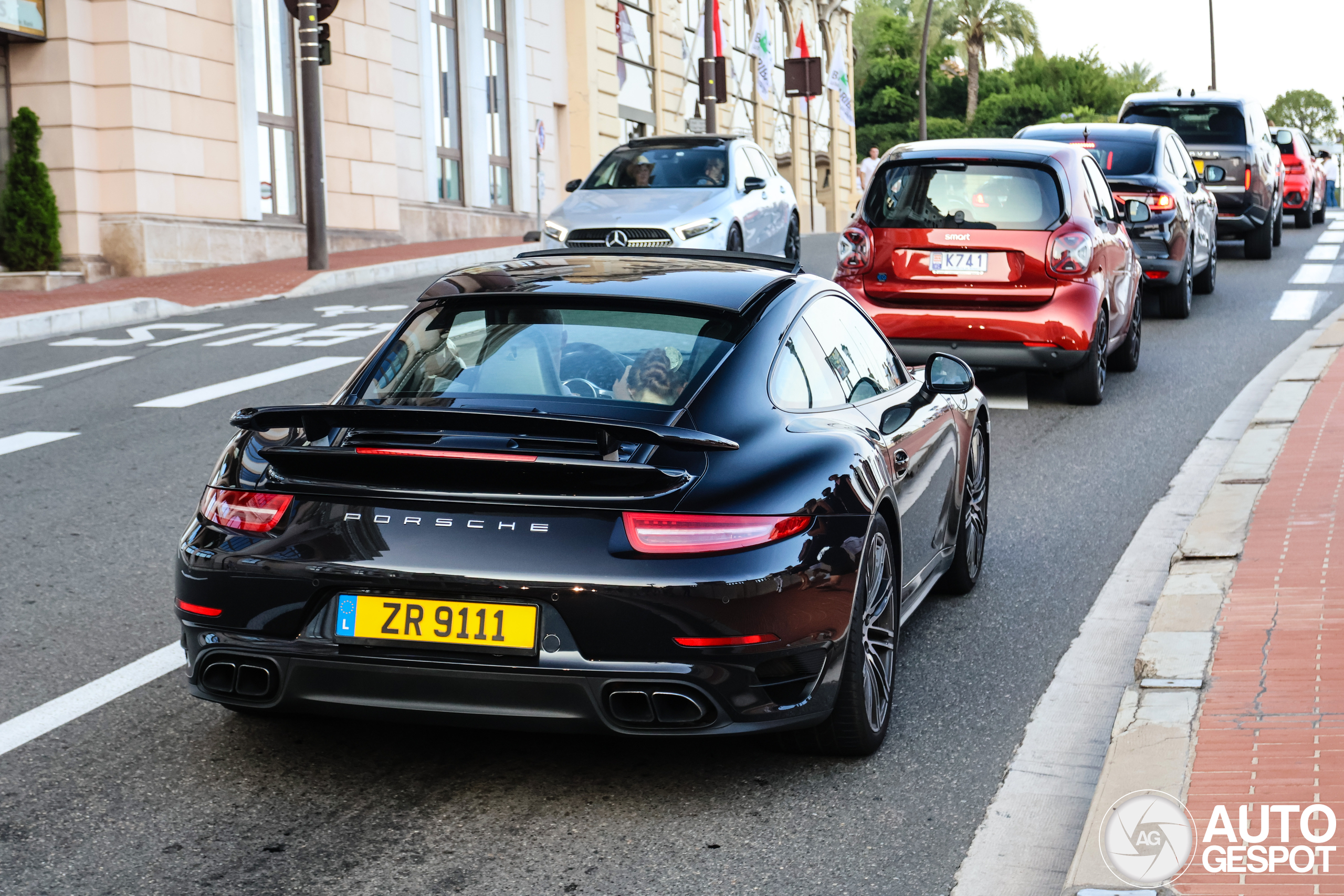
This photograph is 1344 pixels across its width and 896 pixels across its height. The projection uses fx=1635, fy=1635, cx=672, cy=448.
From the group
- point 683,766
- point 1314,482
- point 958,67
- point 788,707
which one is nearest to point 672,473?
point 788,707

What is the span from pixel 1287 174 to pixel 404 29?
15.8 meters

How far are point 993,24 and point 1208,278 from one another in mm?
65885

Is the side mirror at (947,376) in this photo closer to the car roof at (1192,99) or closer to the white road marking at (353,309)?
the white road marking at (353,309)

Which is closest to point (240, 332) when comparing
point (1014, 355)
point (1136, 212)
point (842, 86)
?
point (1014, 355)

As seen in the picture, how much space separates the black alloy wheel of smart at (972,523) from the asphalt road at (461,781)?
9cm

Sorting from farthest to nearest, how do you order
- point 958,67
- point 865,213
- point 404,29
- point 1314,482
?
point 958,67
point 404,29
point 865,213
point 1314,482

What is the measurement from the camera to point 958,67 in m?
91.7

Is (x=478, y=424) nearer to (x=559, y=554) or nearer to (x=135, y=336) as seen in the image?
(x=559, y=554)

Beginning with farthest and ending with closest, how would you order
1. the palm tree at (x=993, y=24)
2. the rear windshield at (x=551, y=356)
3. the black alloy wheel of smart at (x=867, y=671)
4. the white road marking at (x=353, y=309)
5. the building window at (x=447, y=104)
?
the palm tree at (x=993, y=24), the building window at (x=447, y=104), the white road marking at (x=353, y=309), the rear windshield at (x=551, y=356), the black alloy wheel of smart at (x=867, y=671)

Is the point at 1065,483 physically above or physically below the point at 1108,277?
below

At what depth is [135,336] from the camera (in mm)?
15383

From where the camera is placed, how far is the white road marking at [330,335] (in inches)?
561

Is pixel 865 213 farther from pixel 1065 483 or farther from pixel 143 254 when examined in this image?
pixel 143 254

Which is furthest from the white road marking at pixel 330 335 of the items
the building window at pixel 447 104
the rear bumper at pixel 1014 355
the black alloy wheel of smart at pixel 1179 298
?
the building window at pixel 447 104
